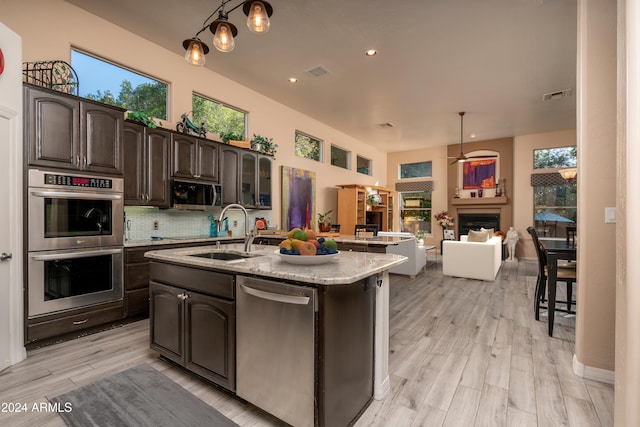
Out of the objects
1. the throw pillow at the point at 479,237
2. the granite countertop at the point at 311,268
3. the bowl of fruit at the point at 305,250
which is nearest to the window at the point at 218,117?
the granite countertop at the point at 311,268

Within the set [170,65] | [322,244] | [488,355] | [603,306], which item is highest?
[170,65]

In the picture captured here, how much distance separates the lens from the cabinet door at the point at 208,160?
13.3 feet

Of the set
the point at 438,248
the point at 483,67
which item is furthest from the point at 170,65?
the point at 438,248

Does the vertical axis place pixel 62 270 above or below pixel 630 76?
below

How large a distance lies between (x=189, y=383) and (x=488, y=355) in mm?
2415

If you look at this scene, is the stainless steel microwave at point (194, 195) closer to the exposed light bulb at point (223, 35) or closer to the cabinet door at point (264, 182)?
the cabinet door at point (264, 182)

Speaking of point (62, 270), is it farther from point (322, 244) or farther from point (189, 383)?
point (322, 244)

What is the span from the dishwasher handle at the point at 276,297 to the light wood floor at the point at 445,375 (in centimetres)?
75

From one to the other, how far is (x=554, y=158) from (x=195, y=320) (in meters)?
9.51

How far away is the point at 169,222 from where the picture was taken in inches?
161

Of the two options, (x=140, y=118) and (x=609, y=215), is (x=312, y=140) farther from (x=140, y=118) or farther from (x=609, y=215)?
(x=609, y=215)

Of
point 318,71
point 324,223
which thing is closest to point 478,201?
point 324,223

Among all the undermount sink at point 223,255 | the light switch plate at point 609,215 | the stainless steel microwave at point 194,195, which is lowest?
the undermount sink at point 223,255

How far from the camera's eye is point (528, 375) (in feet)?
7.32
